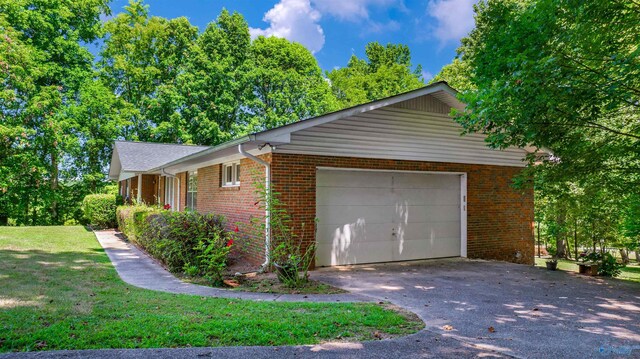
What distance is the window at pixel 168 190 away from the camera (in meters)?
18.2

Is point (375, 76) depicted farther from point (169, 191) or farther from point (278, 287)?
point (278, 287)

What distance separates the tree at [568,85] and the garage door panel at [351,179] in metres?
2.34

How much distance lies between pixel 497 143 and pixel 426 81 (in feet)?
107

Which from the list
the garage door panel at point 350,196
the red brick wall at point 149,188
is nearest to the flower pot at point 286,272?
the garage door panel at point 350,196

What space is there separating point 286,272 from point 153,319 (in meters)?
2.90

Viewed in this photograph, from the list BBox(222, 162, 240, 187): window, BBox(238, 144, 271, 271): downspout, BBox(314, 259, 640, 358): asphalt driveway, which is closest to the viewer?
BBox(314, 259, 640, 358): asphalt driveway

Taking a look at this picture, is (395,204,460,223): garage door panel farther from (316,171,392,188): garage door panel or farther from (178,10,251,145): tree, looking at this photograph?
(178,10,251,145): tree

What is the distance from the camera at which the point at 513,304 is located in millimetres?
6207

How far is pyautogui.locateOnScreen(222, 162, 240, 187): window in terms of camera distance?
11016mm

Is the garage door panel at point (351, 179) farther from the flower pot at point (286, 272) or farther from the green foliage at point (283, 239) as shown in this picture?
the flower pot at point (286, 272)

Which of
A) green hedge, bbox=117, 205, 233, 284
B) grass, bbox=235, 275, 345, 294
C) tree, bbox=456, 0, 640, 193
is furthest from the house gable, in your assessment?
grass, bbox=235, 275, 345, 294

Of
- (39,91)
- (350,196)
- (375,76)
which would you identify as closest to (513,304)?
(350,196)

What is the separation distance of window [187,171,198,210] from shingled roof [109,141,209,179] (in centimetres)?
268

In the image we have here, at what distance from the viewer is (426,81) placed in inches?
1539
